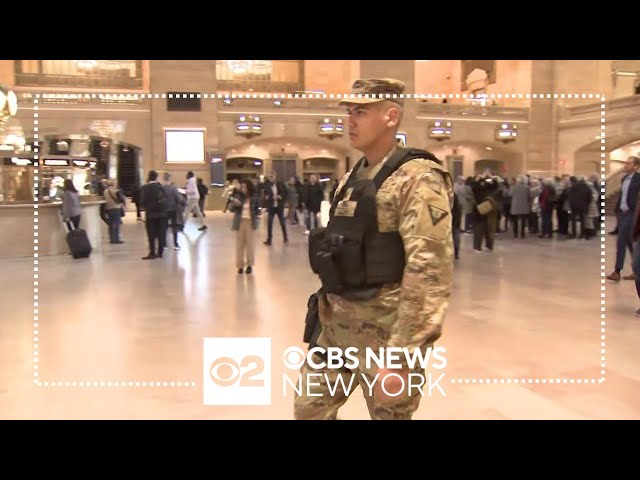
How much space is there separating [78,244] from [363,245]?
31.9ft

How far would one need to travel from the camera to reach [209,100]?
87.1ft

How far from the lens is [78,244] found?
1076cm

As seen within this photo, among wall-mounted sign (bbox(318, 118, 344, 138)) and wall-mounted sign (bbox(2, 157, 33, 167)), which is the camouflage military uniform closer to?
wall-mounted sign (bbox(2, 157, 33, 167))

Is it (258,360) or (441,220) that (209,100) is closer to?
(258,360)

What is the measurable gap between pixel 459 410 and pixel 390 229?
2.02 metres

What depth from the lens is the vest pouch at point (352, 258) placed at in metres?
2.00

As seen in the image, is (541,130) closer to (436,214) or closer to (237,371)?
(237,371)

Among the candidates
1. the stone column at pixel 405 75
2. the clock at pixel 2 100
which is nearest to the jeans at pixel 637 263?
the clock at pixel 2 100

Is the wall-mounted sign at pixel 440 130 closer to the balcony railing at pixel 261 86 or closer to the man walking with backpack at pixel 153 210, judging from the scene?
the balcony railing at pixel 261 86

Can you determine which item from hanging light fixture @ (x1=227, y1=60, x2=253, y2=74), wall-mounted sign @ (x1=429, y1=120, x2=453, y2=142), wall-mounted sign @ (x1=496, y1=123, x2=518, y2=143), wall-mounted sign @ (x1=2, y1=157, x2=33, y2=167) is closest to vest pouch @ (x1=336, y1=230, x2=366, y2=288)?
wall-mounted sign @ (x1=2, y1=157, x2=33, y2=167)

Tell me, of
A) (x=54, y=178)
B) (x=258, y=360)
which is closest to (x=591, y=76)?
(x=54, y=178)

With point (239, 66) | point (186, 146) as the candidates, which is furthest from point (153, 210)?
point (239, 66)

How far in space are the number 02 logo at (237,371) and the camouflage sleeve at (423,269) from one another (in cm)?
239

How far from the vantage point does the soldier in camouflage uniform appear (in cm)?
189
